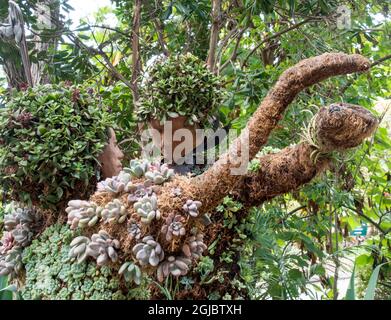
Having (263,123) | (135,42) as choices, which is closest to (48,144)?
(263,123)

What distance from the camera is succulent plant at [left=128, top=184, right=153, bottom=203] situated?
1074mm

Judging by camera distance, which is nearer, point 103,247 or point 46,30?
point 103,247

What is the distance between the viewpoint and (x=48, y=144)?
1156 millimetres

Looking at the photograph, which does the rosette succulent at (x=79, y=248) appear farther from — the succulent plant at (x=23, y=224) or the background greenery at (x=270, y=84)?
the background greenery at (x=270, y=84)

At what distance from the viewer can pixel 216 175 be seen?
110 cm

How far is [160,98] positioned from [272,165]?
0.44 m

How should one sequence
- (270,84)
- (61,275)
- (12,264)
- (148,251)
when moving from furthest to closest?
(270,84) < (12,264) < (61,275) < (148,251)

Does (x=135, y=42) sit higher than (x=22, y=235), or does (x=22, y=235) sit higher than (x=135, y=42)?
(x=135, y=42)

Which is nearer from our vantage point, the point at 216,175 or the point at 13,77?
the point at 216,175

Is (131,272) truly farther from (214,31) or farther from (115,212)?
(214,31)

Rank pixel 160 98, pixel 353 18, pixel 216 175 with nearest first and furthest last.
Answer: pixel 216 175 → pixel 160 98 → pixel 353 18

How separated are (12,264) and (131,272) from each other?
48 centimetres
